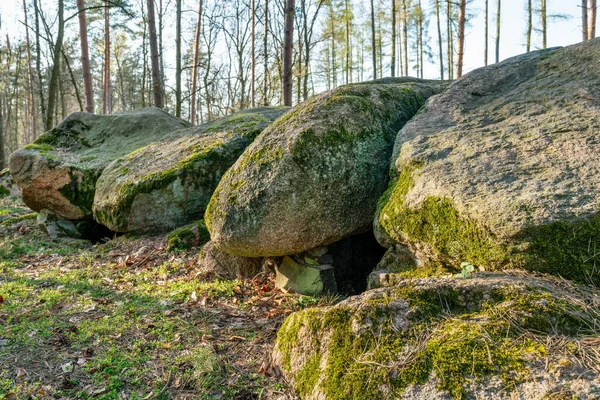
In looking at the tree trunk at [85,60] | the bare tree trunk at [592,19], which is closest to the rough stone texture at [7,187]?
the tree trunk at [85,60]

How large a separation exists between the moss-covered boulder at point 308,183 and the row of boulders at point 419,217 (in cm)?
2

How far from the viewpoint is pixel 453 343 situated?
6.75ft

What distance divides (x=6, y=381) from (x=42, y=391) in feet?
1.01

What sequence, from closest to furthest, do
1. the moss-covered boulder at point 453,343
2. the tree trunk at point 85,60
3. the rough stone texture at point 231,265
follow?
1. the moss-covered boulder at point 453,343
2. the rough stone texture at point 231,265
3. the tree trunk at point 85,60

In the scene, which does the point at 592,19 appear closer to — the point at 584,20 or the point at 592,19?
the point at 592,19

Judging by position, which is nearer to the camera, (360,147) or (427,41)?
(360,147)

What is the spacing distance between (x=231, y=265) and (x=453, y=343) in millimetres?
3254

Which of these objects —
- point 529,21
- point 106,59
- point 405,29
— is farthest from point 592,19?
point 106,59

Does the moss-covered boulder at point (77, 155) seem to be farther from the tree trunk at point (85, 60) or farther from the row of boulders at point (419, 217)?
the tree trunk at point (85, 60)

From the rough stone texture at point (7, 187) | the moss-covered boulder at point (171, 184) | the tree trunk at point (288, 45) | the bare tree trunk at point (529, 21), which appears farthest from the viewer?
the bare tree trunk at point (529, 21)

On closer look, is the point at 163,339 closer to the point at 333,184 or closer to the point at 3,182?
the point at 333,184

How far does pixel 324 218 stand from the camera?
4.00 meters

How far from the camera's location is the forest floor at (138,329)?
8.86 feet

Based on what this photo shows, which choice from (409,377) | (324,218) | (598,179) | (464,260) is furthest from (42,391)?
(598,179)
